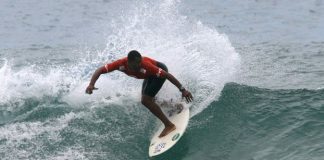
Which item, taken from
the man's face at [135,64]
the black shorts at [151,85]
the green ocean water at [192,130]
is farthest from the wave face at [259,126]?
the man's face at [135,64]

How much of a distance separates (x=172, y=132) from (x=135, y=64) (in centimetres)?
158

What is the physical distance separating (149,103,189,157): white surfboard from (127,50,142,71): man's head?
145 cm

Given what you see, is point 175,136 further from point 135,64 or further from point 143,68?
point 135,64

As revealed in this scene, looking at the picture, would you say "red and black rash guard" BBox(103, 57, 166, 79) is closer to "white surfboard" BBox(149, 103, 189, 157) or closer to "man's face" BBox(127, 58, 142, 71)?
"man's face" BBox(127, 58, 142, 71)

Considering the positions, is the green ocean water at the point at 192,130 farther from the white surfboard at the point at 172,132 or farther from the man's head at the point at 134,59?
the man's head at the point at 134,59

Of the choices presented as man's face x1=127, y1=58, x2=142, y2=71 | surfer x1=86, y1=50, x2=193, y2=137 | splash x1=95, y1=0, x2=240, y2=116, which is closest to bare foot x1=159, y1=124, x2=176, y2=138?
surfer x1=86, y1=50, x2=193, y2=137

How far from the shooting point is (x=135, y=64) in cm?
914

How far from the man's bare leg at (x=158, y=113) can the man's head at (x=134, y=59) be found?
2.47ft

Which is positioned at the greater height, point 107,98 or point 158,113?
point 158,113

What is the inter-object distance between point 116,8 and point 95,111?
17.4m

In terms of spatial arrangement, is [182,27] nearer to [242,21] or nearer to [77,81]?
[77,81]

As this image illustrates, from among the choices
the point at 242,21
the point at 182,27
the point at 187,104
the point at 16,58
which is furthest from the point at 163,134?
the point at 242,21

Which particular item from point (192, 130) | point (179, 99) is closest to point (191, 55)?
point (179, 99)

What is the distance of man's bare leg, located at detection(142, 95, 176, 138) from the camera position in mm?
9739
